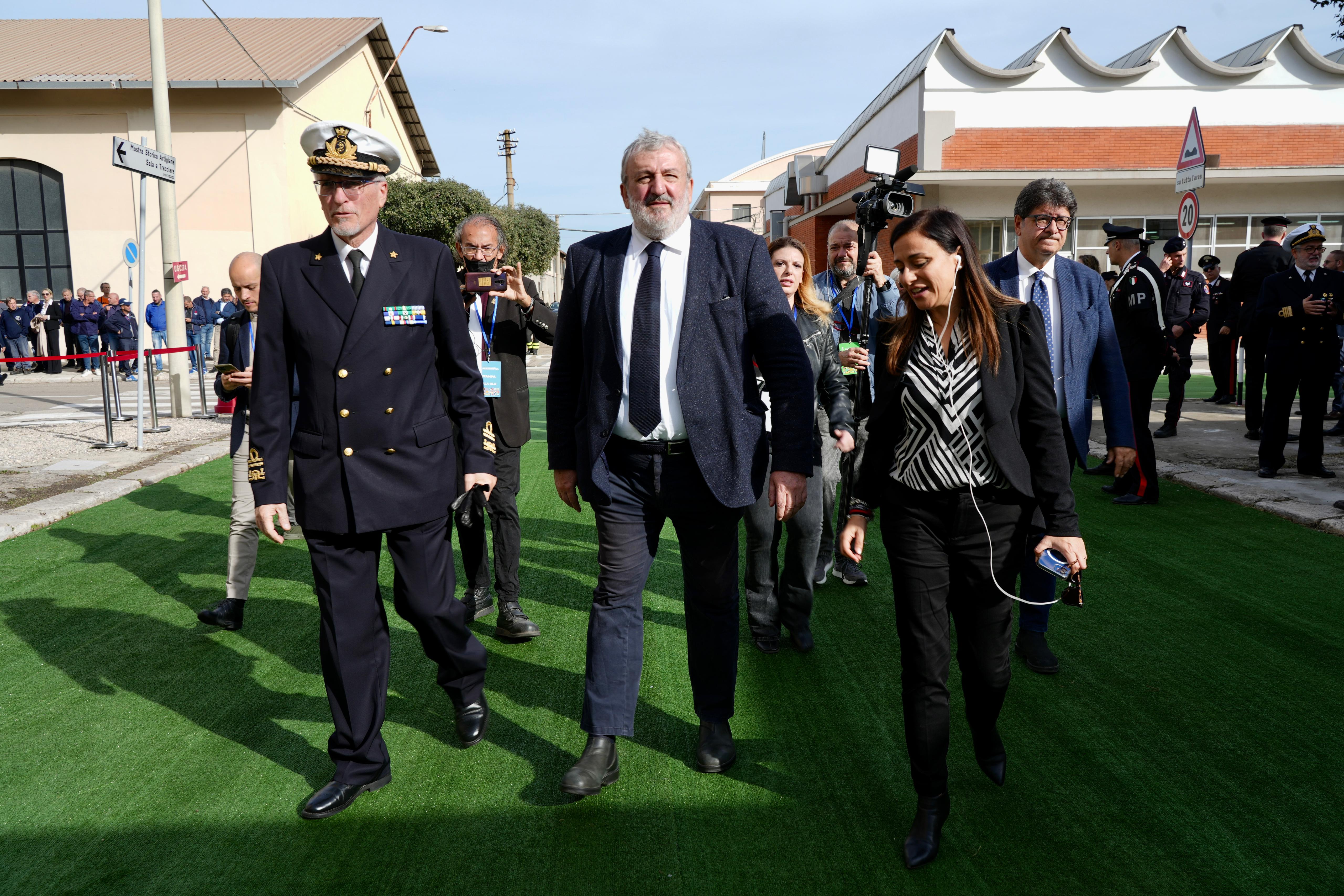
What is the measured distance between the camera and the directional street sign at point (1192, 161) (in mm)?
9117

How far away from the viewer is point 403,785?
121 inches

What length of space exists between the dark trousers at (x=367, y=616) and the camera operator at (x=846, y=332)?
2.01m

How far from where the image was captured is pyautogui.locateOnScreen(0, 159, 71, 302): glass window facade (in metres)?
25.9

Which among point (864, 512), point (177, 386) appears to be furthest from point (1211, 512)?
point (177, 386)

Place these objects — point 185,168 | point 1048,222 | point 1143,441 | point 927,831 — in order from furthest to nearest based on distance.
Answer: point 185,168
point 1143,441
point 1048,222
point 927,831

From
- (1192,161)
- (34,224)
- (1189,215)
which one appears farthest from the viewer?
(34,224)

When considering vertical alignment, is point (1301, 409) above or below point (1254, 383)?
below

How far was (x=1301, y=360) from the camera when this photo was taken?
→ 301 inches

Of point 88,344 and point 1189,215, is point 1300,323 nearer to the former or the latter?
point 1189,215

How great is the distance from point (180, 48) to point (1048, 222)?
103 ft

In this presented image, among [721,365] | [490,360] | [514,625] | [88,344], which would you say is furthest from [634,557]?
[88,344]

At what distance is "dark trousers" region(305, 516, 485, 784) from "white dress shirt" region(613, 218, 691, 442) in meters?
0.79

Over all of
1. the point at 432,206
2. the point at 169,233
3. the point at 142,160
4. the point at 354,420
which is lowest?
the point at 354,420

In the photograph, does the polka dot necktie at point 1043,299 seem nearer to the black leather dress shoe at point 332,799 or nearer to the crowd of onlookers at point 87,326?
the black leather dress shoe at point 332,799
